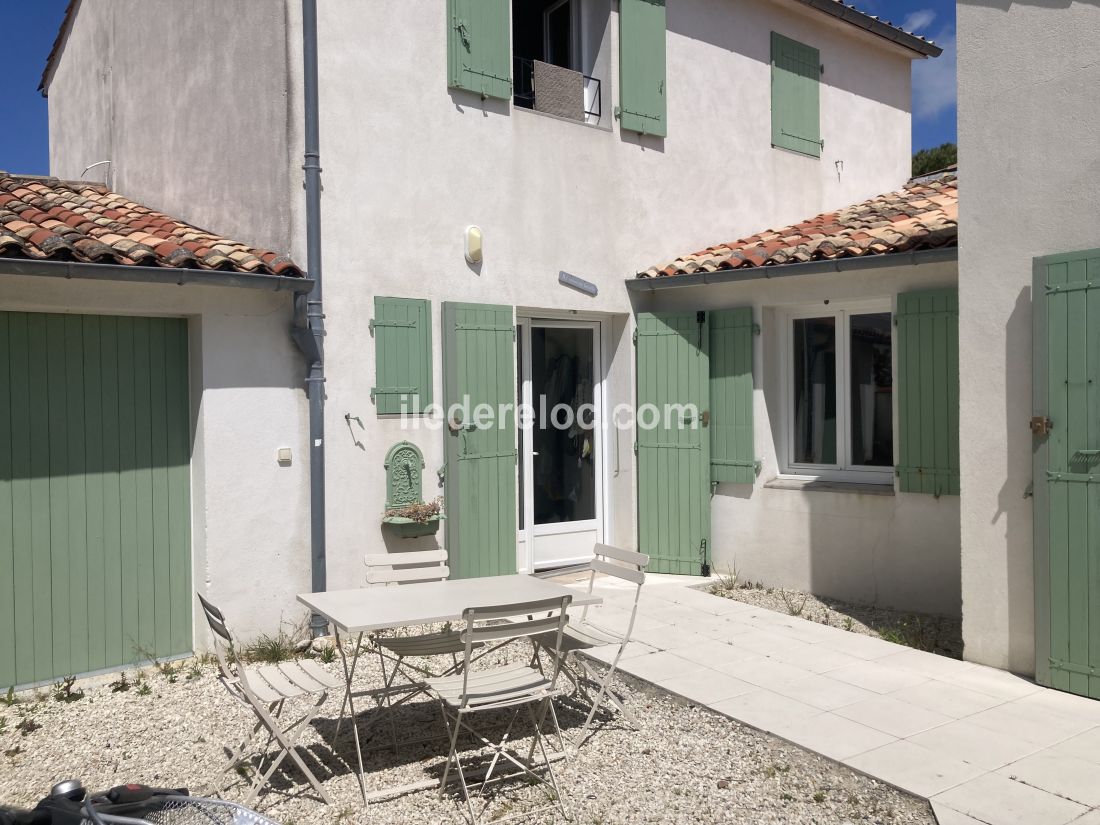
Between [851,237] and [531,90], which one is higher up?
[531,90]

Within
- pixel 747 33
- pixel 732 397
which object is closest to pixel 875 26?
pixel 747 33

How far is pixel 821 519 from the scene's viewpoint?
7938mm

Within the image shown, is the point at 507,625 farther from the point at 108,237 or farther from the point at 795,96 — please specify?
the point at 795,96

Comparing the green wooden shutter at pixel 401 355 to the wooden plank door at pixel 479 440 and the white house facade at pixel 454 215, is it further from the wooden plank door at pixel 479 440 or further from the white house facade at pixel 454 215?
the wooden plank door at pixel 479 440

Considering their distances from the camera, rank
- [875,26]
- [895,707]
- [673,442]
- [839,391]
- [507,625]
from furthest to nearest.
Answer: [875,26], [673,442], [839,391], [895,707], [507,625]

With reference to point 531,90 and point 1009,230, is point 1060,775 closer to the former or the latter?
point 1009,230

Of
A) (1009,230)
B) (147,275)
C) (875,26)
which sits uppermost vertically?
(875,26)

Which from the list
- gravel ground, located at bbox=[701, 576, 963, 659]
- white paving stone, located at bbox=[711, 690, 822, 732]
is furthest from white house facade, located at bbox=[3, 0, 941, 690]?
white paving stone, located at bbox=[711, 690, 822, 732]

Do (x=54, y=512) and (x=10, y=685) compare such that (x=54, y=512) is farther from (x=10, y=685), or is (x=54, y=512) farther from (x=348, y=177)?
(x=348, y=177)

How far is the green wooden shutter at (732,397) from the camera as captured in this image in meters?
8.40

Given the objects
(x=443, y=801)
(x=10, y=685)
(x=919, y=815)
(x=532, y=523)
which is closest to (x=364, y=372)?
(x=532, y=523)

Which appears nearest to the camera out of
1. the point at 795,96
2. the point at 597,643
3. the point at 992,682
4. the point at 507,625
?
the point at 507,625

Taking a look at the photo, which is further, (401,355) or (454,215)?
(454,215)

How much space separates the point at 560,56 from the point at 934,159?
56.8 feet
